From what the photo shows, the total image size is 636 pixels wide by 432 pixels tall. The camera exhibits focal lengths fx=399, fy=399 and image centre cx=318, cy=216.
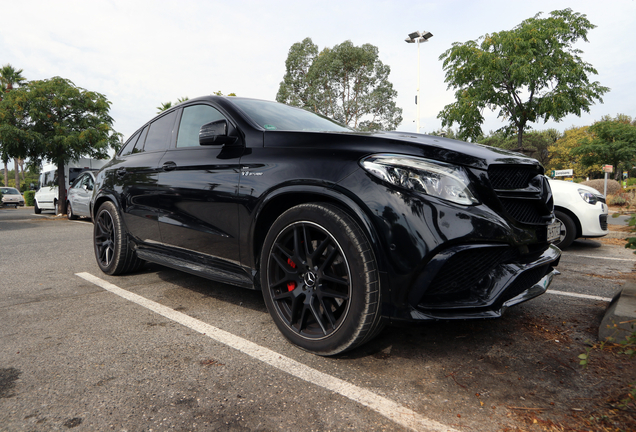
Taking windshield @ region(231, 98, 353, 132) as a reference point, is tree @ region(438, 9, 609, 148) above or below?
above

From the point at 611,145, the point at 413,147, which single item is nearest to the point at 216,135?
the point at 413,147

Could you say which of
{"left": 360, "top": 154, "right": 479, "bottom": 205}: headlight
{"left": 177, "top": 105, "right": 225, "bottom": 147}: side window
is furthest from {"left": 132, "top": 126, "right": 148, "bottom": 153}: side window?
{"left": 360, "top": 154, "right": 479, "bottom": 205}: headlight

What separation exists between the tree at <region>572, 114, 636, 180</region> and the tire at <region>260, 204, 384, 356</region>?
131 ft

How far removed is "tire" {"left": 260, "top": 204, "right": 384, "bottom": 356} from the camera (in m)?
2.06

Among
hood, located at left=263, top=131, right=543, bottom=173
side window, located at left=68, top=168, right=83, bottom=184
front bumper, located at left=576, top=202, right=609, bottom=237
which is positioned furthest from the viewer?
side window, located at left=68, top=168, right=83, bottom=184

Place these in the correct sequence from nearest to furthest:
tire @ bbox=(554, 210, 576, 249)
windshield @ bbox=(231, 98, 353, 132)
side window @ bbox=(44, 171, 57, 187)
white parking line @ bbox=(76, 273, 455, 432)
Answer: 1. white parking line @ bbox=(76, 273, 455, 432)
2. windshield @ bbox=(231, 98, 353, 132)
3. tire @ bbox=(554, 210, 576, 249)
4. side window @ bbox=(44, 171, 57, 187)

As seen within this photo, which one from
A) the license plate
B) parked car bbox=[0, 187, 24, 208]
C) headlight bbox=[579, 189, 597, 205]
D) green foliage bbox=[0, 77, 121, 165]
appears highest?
green foliage bbox=[0, 77, 121, 165]

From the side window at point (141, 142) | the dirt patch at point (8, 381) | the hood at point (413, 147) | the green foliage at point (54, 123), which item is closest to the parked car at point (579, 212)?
the hood at point (413, 147)

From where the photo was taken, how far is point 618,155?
33625 millimetres

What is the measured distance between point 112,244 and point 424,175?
3.66 m

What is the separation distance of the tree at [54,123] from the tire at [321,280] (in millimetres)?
14543

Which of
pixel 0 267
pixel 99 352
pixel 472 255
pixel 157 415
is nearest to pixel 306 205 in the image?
pixel 472 255

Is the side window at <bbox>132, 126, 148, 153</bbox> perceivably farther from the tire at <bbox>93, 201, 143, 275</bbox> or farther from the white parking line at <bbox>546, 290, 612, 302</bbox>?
the white parking line at <bbox>546, 290, 612, 302</bbox>

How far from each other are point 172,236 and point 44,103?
14441 mm
